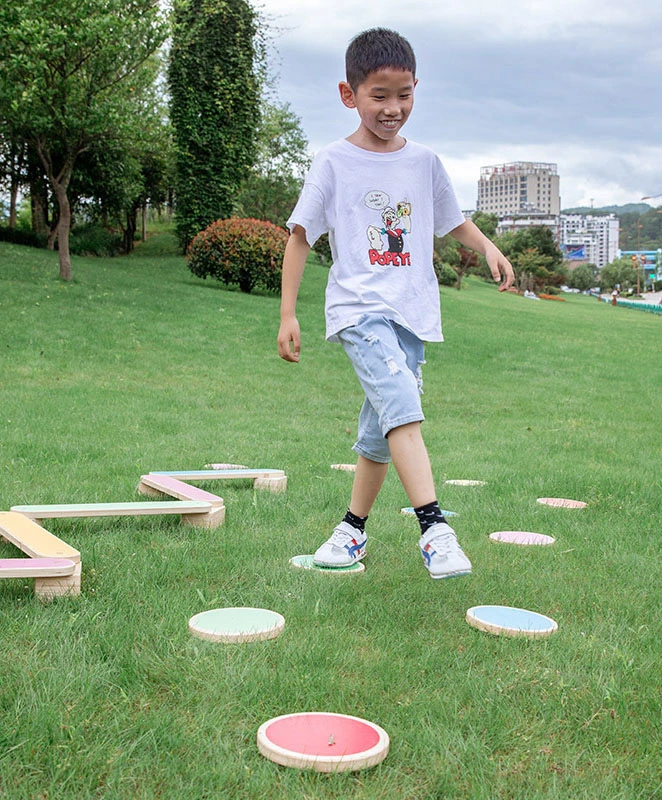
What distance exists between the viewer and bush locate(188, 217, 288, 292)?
16.5 m

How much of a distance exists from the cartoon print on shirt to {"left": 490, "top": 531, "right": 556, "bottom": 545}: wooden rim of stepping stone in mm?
1270

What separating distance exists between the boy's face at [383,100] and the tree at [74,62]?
10.7m

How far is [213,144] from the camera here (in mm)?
22000

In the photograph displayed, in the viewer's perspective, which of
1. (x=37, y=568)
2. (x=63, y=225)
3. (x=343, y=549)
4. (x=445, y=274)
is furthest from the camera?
(x=445, y=274)

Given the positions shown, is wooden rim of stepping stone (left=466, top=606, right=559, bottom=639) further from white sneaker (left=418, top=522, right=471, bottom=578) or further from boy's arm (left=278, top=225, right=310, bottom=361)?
boy's arm (left=278, top=225, right=310, bottom=361)

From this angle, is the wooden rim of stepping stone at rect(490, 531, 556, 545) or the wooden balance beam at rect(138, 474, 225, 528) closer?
the wooden rim of stepping stone at rect(490, 531, 556, 545)

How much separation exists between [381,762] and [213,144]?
22.1 metres

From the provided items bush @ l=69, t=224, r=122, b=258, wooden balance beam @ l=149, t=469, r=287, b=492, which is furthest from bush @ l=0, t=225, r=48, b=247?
wooden balance beam @ l=149, t=469, r=287, b=492

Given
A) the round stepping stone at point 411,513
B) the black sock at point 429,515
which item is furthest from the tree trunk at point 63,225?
the black sock at point 429,515

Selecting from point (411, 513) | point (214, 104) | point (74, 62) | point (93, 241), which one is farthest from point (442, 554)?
point (93, 241)

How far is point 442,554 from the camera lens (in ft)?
7.85

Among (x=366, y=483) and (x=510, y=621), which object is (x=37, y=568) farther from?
(x=510, y=621)

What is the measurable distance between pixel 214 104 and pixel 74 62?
950 centimetres

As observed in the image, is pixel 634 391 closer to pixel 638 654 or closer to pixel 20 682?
pixel 638 654
